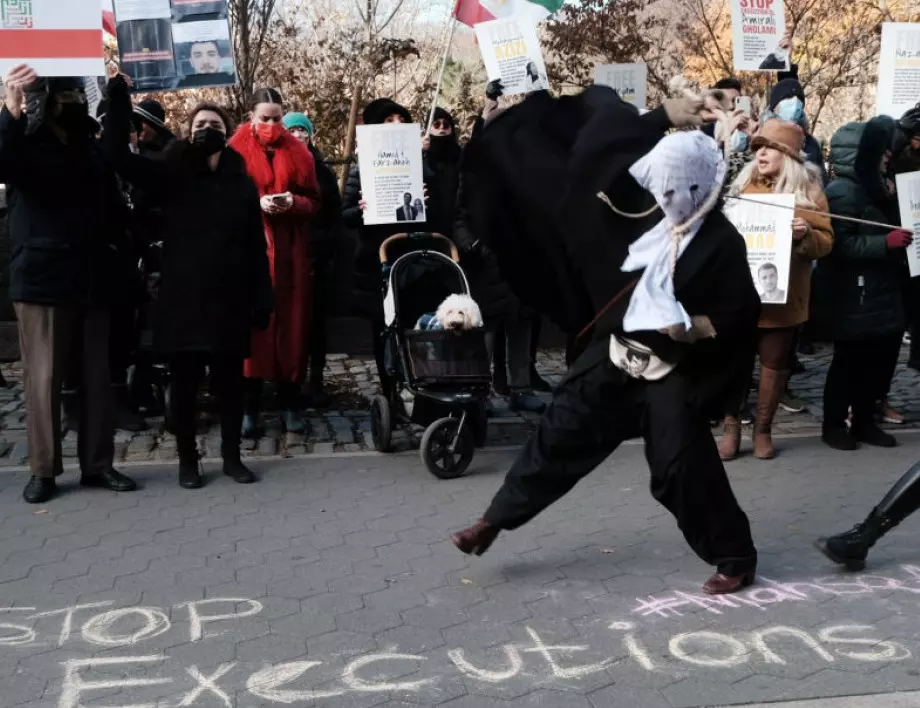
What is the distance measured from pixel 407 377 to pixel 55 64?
250 cm

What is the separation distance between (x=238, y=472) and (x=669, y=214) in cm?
309

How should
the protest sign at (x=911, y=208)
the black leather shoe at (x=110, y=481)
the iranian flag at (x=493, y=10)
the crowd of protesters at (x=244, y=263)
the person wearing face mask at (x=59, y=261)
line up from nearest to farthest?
the person wearing face mask at (x=59, y=261), the crowd of protesters at (x=244, y=263), the black leather shoe at (x=110, y=481), the protest sign at (x=911, y=208), the iranian flag at (x=493, y=10)

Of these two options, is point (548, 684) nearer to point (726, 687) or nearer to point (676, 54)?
point (726, 687)

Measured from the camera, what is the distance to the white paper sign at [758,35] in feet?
29.9

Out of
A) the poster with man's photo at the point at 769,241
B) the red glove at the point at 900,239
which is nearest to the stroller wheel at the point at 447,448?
the poster with man's photo at the point at 769,241

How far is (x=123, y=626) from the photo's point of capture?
4215mm

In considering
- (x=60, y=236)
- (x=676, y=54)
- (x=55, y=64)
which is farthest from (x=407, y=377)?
(x=676, y=54)

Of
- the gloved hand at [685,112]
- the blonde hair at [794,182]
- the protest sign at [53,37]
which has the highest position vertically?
the protest sign at [53,37]

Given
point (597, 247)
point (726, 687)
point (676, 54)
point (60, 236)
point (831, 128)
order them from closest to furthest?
point (726, 687)
point (597, 247)
point (60, 236)
point (676, 54)
point (831, 128)

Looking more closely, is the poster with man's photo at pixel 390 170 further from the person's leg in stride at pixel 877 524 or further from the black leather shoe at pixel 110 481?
the person's leg in stride at pixel 877 524

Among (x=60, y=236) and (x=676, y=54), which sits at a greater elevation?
(x=676, y=54)

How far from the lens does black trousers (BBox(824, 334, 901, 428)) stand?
273 inches

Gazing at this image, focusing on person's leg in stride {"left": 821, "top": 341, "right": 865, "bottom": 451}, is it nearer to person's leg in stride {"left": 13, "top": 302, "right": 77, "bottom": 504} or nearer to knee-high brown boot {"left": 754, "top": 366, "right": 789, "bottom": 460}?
knee-high brown boot {"left": 754, "top": 366, "right": 789, "bottom": 460}

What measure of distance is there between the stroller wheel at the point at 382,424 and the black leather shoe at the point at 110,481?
149cm
